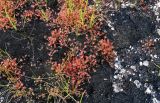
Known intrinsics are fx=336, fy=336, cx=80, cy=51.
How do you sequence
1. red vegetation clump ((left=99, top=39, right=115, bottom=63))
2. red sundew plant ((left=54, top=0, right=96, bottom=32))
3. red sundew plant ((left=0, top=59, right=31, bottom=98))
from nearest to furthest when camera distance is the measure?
red sundew plant ((left=0, top=59, right=31, bottom=98)) < red vegetation clump ((left=99, top=39, right=115, bottom=63)) < red sundew plant ((left=54, top=0, right=96, bottom=32))

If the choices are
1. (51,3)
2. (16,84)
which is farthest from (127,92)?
(51,3)

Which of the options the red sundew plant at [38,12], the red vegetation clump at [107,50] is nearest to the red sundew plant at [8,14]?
the red sundew plant at [38,12]

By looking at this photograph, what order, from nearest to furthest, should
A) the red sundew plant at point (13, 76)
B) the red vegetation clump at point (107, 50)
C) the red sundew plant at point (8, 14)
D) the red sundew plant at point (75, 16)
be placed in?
the red sundew plant at point (13, 76) → the red vegetation clump at point (107, 50) → the red sundew plant at point (75, 16) → the red sundew plant at point (8, 14)

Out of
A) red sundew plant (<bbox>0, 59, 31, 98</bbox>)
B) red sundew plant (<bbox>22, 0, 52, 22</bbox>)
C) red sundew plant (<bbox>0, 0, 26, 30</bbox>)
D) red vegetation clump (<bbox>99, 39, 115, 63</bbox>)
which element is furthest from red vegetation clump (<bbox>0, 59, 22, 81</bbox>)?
red vegetation clump (<bbox>99, 39, 115, 63</bbox>)

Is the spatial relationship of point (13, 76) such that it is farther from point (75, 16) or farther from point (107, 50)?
point (107, 50)

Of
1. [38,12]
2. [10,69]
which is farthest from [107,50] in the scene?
[10,69]

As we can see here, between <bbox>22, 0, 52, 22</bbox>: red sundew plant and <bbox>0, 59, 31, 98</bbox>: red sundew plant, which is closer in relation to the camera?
<bbox>0, 59, 31, 98</bbox>: red sundew plant

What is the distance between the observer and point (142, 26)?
566 centimetres

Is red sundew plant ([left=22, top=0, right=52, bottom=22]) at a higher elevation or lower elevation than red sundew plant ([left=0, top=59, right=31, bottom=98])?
higher

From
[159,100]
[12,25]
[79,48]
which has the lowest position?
[159,100]

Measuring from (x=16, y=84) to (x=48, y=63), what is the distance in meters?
0.62

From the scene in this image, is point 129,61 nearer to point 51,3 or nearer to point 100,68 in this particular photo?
point 100,68

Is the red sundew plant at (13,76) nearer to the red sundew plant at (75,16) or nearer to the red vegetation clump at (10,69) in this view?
the red vegetation clump at (10,69)

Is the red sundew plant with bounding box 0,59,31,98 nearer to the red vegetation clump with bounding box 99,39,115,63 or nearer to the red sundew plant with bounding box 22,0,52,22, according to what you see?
the red sundew plant with bounding box 22,0,52,22
